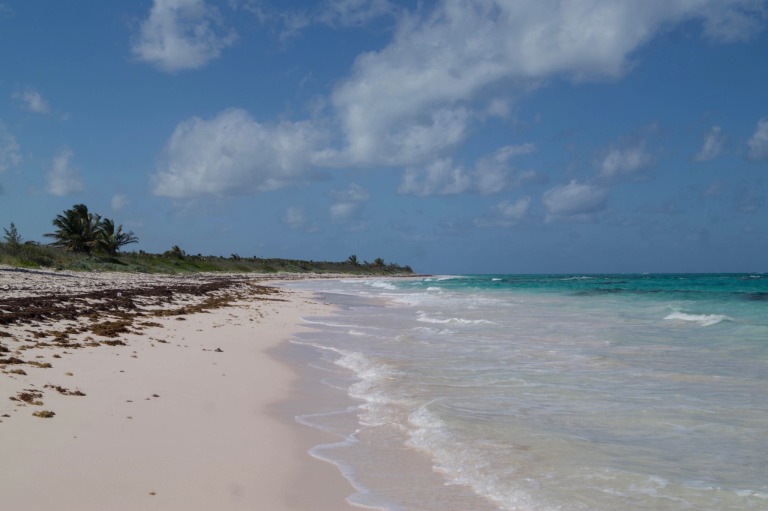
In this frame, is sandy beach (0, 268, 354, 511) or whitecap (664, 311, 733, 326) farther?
whitecap (664, 311, 733, 326)

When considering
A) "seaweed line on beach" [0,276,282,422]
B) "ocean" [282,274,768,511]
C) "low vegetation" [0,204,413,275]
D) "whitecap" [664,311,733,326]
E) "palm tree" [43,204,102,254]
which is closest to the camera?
"ocean" [282,274,768,511]

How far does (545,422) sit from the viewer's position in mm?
6809

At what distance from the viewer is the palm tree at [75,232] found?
173ft

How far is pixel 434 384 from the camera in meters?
8.98

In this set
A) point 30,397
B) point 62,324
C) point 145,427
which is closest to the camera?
point 145,427

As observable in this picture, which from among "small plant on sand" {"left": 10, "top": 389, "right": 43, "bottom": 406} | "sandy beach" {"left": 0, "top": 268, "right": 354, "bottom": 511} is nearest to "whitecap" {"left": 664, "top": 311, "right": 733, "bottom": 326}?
"sandy beach" {"left": 0, "top": 268, "right": 354, "bottom": 511}

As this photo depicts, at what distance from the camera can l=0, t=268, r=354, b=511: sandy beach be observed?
4.20 m

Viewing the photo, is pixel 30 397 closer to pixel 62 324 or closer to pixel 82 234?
pixel 62 324

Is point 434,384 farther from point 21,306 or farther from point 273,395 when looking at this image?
point 21,306

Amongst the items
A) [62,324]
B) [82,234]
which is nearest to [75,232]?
[82,234]

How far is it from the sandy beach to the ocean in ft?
1.81

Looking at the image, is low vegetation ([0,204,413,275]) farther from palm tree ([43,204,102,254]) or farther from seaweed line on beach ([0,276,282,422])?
seaweed line on beach ([0,276,282,422])

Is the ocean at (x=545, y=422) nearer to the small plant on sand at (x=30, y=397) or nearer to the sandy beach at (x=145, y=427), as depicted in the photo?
the sandy beach at (x=145, y=427)

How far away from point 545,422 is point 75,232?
→ 55500 mm
